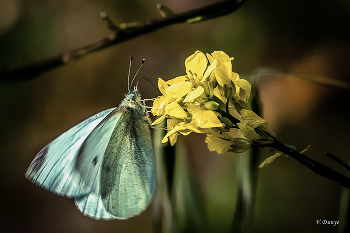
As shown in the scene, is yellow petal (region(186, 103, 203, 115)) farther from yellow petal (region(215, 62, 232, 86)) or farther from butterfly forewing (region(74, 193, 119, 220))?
butterfly forewing (region(74, 193, 119, 220))

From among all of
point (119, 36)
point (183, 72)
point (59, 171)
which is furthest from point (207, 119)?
point (183, 72)

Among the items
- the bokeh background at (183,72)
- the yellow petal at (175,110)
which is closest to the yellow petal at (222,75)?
the yellow petal at (175,110)

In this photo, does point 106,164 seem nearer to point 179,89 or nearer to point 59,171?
point 59,171

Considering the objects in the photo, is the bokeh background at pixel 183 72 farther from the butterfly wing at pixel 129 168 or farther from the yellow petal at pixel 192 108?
the yellow petal at pixel 192 108

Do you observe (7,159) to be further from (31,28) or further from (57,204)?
(31,28)

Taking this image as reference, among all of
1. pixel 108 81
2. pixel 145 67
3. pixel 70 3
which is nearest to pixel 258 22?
pixel 145 67

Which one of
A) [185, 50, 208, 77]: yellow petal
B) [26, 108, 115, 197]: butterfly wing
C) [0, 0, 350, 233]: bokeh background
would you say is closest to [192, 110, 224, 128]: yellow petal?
[185, 50, 208, 77]: yellow petal
